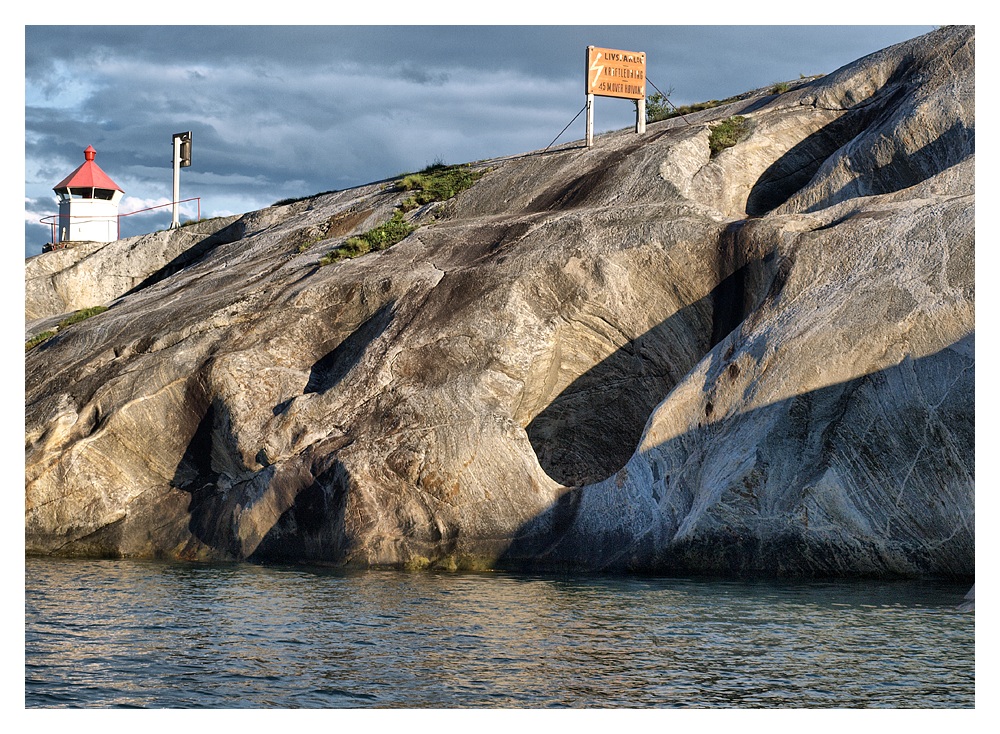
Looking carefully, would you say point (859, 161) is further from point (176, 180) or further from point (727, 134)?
point (176, 180)

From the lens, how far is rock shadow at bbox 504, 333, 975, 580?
1697 centimetres

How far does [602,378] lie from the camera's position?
76.0ft

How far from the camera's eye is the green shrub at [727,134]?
2872 cm

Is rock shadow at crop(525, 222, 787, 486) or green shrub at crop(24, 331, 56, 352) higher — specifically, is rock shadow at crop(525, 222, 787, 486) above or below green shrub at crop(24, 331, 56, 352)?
below

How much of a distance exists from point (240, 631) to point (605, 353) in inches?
433

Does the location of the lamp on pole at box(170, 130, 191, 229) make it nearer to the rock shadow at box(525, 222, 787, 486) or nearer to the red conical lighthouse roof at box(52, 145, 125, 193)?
the red conical lighthouse roof at box(52, 145, 125, 193)

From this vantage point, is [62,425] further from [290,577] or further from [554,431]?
[554,431]

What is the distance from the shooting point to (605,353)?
2306 centimetres

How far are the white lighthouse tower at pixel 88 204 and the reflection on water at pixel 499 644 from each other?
34.6 meters

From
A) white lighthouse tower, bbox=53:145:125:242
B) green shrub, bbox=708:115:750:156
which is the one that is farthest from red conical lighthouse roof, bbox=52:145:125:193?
green shrub, bbox=708:115:750:156

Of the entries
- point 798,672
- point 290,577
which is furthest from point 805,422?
point 290,577

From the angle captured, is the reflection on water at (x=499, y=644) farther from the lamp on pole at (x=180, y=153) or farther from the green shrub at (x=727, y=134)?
the lamp on pole at (x=180, y=153)

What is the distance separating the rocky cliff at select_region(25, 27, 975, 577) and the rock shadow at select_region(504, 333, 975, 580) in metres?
0.04

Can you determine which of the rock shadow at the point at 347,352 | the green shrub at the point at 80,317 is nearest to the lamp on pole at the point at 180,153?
the green shrub at the point at 80,317
